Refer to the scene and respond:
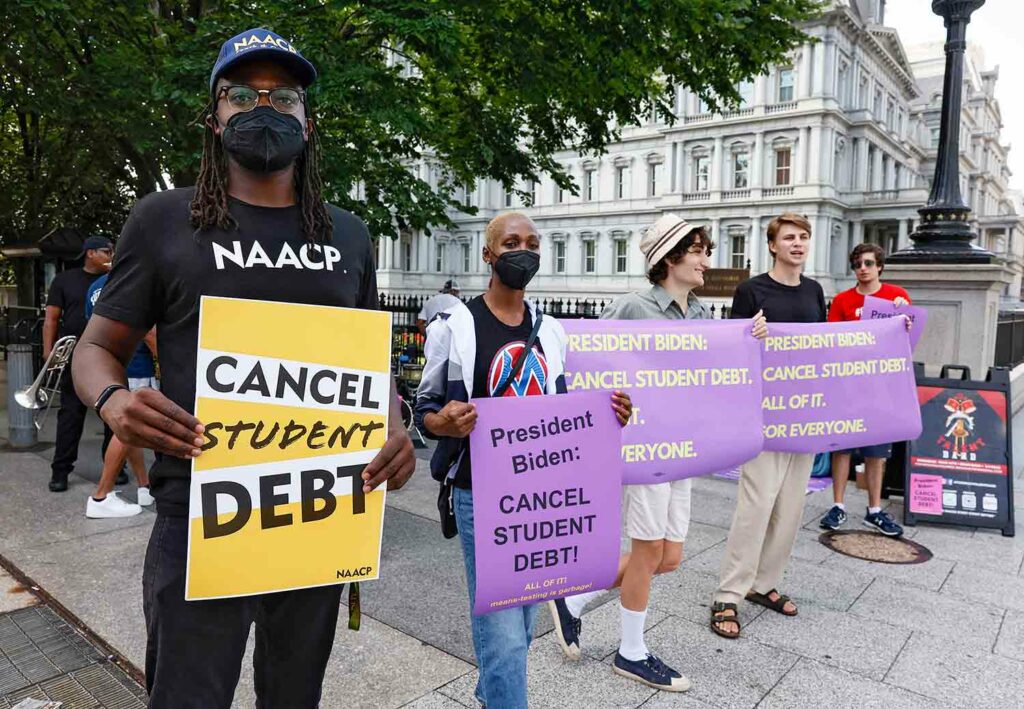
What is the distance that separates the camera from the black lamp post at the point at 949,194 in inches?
348

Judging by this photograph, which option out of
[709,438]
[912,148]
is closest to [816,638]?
[709,438]

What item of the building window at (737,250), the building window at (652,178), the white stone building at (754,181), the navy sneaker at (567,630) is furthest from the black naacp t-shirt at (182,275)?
the building window at (652,178)

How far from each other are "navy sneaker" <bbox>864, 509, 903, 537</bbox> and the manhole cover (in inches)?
2.1

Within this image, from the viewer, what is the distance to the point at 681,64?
10.9m

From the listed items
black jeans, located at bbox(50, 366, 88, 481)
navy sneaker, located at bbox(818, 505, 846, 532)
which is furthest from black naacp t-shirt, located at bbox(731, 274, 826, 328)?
black jeans, located at bbox(50, 366, 88, 481)

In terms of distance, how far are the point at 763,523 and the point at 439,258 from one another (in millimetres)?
68181

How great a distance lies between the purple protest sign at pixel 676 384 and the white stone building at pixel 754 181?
48464 millimetres

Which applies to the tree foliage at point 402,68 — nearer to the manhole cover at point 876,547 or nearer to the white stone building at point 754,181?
the manhole cover at point 876,547

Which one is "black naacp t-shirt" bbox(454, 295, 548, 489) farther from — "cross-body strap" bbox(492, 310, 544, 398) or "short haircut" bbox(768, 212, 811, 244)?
"short haircut" bbox(768, 212, 811, 244)

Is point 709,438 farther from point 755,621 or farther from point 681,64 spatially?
point 681,64

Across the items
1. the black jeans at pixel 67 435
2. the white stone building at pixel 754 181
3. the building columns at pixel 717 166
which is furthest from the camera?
the building columns at pixel 717 166

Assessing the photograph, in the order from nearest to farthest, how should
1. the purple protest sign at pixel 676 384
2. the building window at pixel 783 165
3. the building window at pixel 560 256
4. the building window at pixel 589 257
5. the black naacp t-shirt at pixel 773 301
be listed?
the purple protest sign at pixel 676 384 → the black naacp t-shirt at pixel 773 301 → the building window at pixel 783 165 → the building window at pixel 589 257 → the building window at pixel 560 256

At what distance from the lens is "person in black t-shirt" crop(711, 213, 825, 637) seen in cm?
442

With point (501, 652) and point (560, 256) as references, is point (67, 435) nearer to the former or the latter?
point (501, 652)
